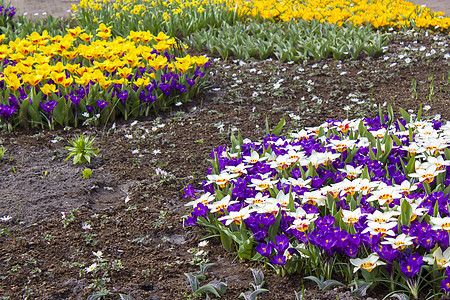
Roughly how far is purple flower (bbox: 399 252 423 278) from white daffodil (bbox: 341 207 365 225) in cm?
27

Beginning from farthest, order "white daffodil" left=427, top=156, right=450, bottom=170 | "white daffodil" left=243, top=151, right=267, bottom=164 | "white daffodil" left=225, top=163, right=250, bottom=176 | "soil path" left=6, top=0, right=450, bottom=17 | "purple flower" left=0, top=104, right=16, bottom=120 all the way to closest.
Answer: "soil path" left=6, top=0, right=450, bottom=17
"purple flower" left=0, top=104, right=16, bottom=120
"white daffodil" left=243, top=151, right=267, bottom=164
"white daffodil" left=225, top=163, right=250, bottom=176
"white daffodil" left=427, top=156, right=450, bottom=170

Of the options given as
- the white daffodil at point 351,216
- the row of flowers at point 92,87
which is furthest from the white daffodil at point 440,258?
the row of flowers at point 92,87

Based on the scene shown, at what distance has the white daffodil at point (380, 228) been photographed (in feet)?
6.56

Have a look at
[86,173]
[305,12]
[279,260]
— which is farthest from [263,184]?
[305,12]

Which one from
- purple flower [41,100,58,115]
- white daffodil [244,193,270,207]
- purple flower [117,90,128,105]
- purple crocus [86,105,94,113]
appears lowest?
purple crocus [86,105,94,113]

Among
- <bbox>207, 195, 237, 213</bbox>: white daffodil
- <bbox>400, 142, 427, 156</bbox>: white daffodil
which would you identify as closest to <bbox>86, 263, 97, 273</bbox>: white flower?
<bbox>207, 195, 237, 213</bbox>: white daffodil

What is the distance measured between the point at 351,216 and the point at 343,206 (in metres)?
0.19

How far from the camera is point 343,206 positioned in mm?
2338

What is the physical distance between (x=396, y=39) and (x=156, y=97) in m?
3.32

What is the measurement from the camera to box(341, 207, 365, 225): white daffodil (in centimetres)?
212

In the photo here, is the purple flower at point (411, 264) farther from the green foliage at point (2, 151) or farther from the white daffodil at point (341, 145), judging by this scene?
the green foliage at point (2, 151)

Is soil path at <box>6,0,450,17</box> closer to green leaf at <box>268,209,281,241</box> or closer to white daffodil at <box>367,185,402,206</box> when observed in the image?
white daffodil at <box>367,185,402,206</box>

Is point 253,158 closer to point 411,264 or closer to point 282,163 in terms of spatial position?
point 282,163

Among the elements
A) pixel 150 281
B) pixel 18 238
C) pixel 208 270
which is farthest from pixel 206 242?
pixel 18 238
